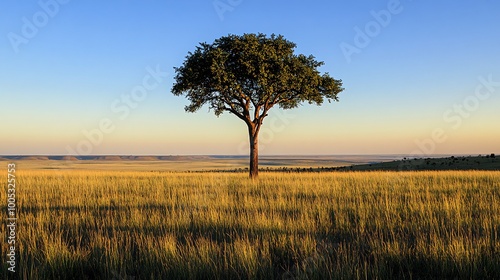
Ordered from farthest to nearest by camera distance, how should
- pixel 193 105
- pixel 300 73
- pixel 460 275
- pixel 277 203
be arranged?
1. pixel 193 105
2. pixel 300 73
3. pixel 277 203
4. pixel 460 275

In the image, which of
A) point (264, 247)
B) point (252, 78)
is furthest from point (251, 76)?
point (264, 247)

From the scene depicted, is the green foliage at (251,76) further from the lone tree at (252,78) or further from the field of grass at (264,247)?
the field of grass at (264,247)

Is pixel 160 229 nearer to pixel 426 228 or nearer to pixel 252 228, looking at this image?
pixel 252 228

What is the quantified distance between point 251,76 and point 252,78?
0.33m

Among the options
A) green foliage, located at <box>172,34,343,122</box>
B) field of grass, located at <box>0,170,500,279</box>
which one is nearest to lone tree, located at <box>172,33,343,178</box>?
green foliage, located at <box>172,34,343,122</box>

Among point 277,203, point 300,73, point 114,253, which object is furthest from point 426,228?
point 300,73

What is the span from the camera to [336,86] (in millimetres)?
31547

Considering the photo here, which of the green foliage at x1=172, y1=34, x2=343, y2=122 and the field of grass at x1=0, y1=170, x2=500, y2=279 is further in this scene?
the green foliage at x1=172, y1=34, x2=343, y2=122

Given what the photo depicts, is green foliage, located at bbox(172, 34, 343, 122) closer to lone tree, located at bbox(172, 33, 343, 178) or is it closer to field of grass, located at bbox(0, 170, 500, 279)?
lone tree, located at bbox(172, 33, 343, 178)

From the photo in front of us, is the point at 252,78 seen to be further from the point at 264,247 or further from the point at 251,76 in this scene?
the point at 264,247

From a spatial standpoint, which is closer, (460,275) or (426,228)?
(460,275)

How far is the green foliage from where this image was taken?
95.1ft

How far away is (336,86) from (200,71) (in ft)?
35.9

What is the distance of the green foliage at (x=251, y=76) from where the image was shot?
29000 mm
